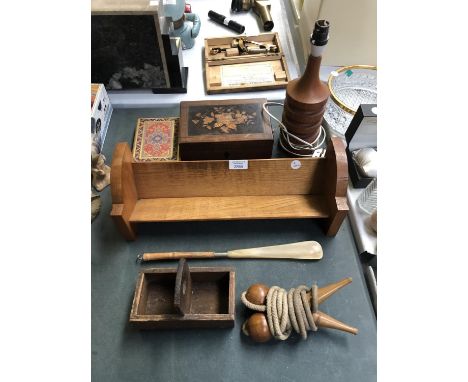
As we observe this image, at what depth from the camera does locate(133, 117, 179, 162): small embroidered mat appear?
2.82ft

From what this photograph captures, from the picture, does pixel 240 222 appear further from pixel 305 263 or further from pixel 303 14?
pixel 303 14

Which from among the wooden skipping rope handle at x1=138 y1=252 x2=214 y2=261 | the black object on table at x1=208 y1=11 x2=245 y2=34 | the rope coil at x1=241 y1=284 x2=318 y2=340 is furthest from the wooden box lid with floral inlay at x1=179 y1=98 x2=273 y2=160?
the black object on table at x1=208 y1=11 x2=245 y2=34

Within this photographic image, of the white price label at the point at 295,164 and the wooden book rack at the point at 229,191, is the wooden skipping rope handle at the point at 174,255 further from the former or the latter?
the white price label at the point at 295,164

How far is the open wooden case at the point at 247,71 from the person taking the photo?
1021 millimetres

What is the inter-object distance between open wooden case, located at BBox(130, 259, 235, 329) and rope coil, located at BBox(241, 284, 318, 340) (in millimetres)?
66

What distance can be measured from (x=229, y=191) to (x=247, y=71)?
19.1 inches

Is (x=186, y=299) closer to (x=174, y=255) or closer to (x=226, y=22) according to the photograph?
(x=174, y=255)

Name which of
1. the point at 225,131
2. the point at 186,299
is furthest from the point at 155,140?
the point at 186,299

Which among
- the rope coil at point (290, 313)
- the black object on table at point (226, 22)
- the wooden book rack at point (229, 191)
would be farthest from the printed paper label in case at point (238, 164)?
the black object on table at point (226, 22)

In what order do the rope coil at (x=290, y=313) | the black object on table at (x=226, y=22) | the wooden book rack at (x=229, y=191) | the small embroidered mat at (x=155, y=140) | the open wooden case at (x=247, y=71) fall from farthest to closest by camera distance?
the black object on table at (x=226, y=22) → the open wooden case at (x=247, y=71) → the small embroidered mat at (x=155, y=140) → the wooden book rack at (x=229, y=191) → the rope coil at (x=290, y=313)

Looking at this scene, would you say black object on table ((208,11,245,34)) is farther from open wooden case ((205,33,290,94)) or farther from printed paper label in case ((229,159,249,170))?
printed paper label in case ((229,159,249,170))

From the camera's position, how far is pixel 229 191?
0.74 m

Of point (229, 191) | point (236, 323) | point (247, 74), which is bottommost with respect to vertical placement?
point (236, 323)

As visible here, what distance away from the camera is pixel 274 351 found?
23.5 inches
